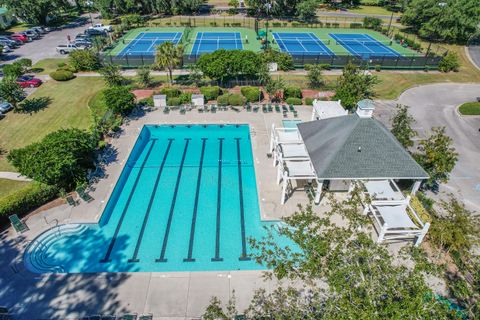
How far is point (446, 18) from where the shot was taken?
184ft

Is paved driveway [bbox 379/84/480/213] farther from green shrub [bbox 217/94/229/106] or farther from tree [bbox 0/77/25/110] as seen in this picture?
tree [bbox 0/77/25/110]

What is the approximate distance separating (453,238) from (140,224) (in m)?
20.0

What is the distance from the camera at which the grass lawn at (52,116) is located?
30109 mm

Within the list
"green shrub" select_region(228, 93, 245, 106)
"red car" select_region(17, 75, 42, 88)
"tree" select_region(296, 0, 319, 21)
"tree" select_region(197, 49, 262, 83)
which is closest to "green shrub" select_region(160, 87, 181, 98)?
"tree" select_region(197, 49, 262, 83)

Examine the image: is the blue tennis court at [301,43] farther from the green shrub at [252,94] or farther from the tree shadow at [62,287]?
the tree shadow at [62,287]

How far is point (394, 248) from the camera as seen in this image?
19500 millimetres

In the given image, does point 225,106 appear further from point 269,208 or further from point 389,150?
point 389,150

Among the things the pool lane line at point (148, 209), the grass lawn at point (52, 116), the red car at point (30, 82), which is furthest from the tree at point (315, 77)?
the red car at point (30, 82)

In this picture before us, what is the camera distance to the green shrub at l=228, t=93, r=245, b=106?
36.2m

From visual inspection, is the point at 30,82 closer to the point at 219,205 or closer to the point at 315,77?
the point at 219,205

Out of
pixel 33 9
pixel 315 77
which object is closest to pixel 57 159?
pixel 315 77

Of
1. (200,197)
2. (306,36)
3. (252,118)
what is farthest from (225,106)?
(306,36)

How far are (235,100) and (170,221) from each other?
1899 centimetres

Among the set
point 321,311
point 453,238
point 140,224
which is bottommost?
point 140,224
